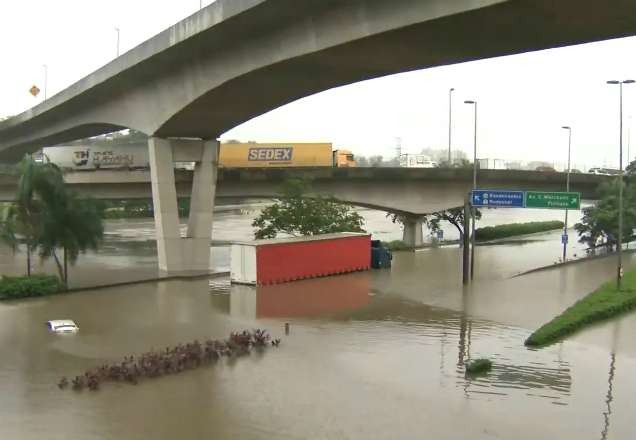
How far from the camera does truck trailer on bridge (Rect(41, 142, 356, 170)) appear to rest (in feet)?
123

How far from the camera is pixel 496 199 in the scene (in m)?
28.7

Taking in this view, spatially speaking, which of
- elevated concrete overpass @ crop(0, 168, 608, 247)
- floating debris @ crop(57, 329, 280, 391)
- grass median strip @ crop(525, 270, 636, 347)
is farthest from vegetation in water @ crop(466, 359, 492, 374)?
elevated concrete overpass @ crop(0, 168, 608, 247)

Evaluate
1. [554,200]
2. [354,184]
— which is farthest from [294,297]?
[354,184]

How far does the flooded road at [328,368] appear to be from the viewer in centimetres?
990

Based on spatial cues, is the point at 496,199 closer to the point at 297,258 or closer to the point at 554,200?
the point at 554,200

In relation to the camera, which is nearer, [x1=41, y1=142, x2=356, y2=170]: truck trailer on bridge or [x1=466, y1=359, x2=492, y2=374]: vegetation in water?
[x1=466, y1=359, x2=492, y2=374]: vegetation in water

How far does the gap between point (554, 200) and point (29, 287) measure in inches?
837

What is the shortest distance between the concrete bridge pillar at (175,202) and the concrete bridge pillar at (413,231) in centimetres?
1738

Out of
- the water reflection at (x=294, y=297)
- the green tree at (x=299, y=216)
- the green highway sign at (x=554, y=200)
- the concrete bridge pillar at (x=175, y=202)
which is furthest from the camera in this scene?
the green tree at (x=299, y=216)

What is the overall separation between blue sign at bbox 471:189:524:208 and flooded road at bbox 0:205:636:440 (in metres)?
5.04

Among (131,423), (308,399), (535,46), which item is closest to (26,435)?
(131,423)

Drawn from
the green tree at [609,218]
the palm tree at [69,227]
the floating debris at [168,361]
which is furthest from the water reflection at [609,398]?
the green tree at [609,218]

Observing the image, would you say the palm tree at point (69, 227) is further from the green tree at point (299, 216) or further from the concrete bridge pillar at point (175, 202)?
the green tree at point (299, 216)

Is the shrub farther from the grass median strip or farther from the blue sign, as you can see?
the blue sign
